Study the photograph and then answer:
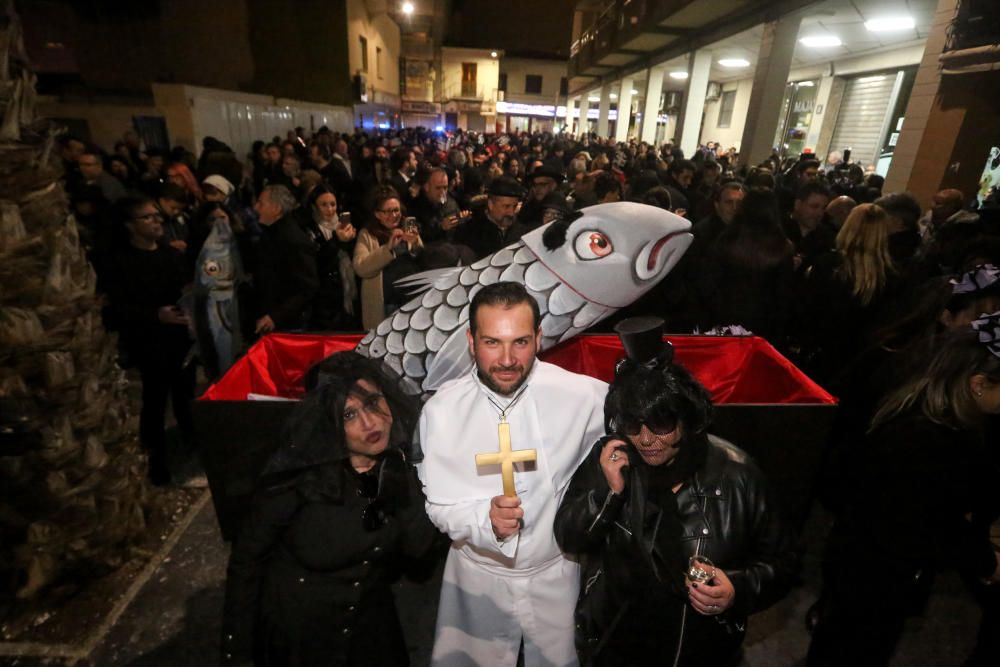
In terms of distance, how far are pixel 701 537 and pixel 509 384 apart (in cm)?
74

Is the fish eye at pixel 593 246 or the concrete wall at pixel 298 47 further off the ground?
the concrete wall at pixel 298 47

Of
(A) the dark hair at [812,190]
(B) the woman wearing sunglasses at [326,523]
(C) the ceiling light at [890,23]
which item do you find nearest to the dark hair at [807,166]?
(A) the dark hair at [812,190]

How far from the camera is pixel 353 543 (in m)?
1.76

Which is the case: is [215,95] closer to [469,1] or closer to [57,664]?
[57,664]

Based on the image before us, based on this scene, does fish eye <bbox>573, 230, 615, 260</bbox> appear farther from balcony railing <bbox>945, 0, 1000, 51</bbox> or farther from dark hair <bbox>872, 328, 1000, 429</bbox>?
balcony railing <bbox>945, 0, 1000, 51</bbox>

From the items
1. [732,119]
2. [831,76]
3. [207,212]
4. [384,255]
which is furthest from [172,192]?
[732,119]

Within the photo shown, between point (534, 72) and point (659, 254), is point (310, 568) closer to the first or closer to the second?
point (659, 254)

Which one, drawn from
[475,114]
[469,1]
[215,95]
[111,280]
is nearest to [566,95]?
[475,114]

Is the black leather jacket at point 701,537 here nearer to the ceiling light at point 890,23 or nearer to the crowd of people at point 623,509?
the crowd of people at point 623,509

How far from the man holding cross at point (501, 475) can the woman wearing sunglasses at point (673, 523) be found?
0.40 ft

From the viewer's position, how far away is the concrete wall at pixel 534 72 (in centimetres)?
4109

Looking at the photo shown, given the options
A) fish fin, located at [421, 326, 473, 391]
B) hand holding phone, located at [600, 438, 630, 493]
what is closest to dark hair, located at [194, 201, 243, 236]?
fish fin, located at [421, 326, 473, 391]

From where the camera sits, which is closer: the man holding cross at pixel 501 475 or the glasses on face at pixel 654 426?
the glasses on face at pixel 654 426

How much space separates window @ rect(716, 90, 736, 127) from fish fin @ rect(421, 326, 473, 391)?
74.3 feet
